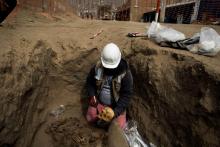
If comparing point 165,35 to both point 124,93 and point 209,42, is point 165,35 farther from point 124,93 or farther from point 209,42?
point 124,93

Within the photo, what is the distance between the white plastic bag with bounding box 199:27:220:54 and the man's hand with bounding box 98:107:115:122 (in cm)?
137

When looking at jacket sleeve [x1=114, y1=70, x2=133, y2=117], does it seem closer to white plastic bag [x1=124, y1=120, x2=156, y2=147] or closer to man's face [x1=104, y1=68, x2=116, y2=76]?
man's face [x1=104, y1=68, x2=116, y2=76]

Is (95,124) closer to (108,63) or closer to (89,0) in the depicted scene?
(108,63)

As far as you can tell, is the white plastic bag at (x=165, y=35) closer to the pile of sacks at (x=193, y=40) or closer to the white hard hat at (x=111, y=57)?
the pile of sacks at (x=193, y=40)

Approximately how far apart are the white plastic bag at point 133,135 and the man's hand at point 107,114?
442mm

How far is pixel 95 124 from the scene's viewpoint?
3172mm

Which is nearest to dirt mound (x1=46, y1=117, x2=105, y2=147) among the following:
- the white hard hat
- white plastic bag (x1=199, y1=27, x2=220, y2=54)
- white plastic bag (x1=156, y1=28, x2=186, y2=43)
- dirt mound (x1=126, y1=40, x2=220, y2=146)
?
dirt mound (x1=126, y1=40, x2=220, y2=146)

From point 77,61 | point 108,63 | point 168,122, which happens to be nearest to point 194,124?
point 168,122

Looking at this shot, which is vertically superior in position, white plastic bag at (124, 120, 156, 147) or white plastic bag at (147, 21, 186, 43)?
white plastic bag at (147, 21, 186, 43)

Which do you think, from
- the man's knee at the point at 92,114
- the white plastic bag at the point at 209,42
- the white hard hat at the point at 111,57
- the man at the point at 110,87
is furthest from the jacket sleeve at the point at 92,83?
the white plastic bag at the point at 209,42

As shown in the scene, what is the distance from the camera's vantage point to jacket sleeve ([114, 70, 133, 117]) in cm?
283

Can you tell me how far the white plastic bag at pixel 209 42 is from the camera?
259cm

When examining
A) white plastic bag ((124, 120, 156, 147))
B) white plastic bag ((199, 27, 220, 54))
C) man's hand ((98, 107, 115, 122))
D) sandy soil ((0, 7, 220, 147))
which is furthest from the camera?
white plastic bag ((124, 120, 156, 147))

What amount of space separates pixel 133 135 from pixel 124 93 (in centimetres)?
67
